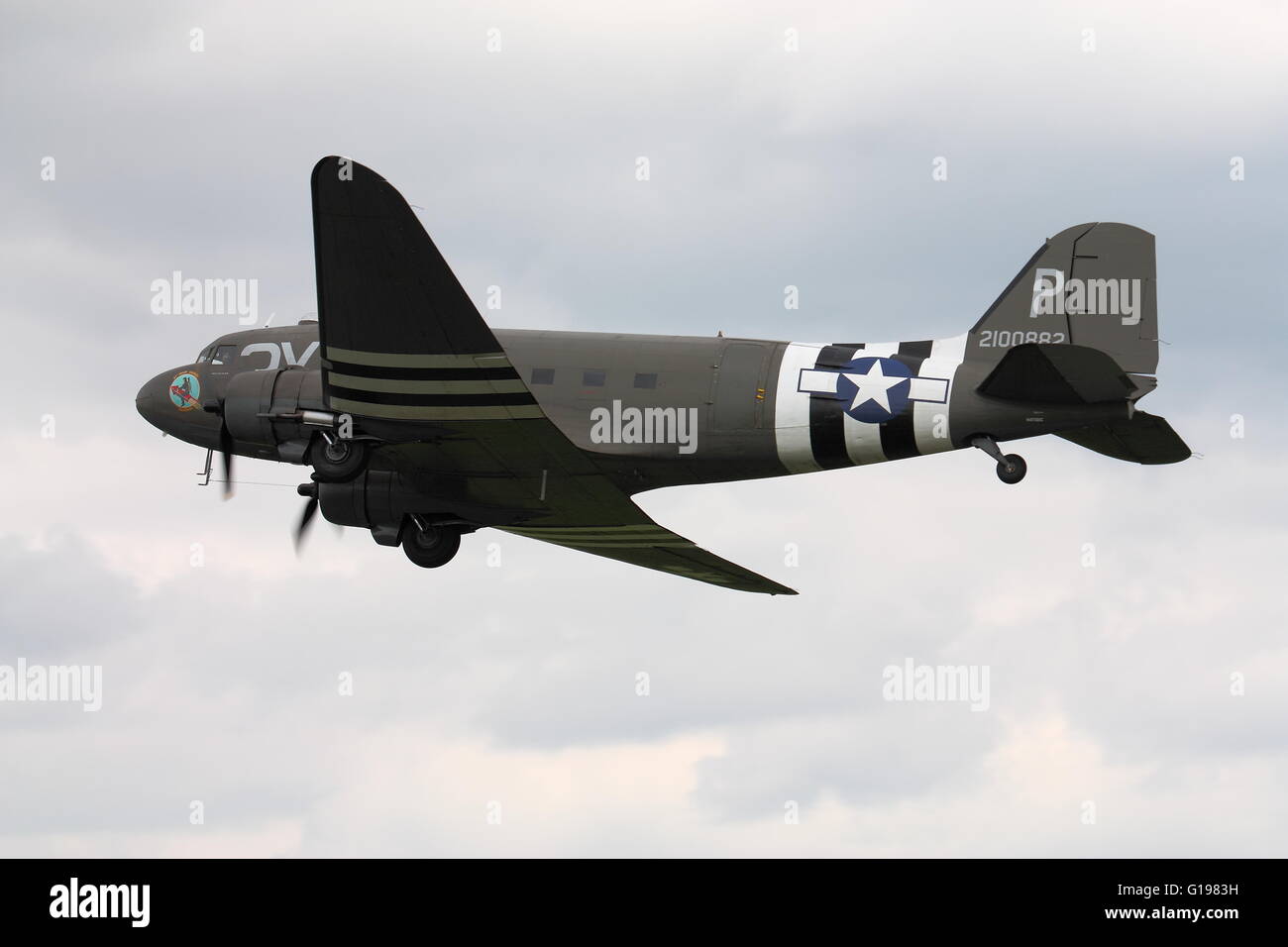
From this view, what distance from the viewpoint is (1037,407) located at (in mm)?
28078

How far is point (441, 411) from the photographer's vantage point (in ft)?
95.4

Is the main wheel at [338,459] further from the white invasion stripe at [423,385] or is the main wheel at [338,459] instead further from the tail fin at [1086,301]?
the tail fin at [1086,301]

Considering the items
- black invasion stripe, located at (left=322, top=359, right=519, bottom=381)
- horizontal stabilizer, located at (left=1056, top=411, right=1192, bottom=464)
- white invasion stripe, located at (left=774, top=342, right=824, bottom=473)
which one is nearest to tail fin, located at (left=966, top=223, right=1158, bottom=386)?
horizontal stabilizer, located at (left=1056, top=411, right=1192, bottom=464)

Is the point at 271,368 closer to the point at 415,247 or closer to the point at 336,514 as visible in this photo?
the point at 336,514

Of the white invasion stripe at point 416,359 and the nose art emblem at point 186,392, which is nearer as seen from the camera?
the white invasion stripe at point 416,359

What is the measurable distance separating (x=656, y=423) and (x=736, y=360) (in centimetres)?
169

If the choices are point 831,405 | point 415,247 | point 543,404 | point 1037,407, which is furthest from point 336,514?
point 1037,407

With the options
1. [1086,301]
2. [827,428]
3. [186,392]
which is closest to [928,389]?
[827,428]

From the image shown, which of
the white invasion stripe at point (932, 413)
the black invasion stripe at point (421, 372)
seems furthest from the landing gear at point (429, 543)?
the white invasion stripe at point (932, 413)

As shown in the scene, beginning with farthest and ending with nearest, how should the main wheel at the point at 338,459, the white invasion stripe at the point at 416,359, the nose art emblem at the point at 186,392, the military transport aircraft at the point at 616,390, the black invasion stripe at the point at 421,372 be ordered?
the nose art emblem at the point at 186,392, the main wheel at the point at 338,459, the black invasion stripe at the point at 421,372, the white invasion stripe at the point at 416,359, the military transport aircraft at the point at 616,390

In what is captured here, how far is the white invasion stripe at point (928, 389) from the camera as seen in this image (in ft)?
94.7

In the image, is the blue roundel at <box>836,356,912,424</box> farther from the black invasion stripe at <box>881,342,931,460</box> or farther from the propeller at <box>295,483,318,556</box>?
the propeller at <box>295,483,318,556</box>

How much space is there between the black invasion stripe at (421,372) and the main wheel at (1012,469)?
7.70 m
